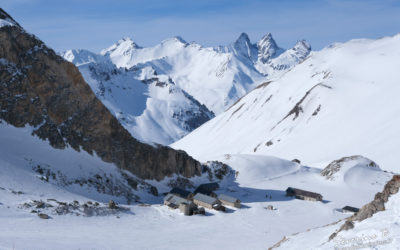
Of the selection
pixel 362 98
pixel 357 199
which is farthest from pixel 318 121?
pixel 357 199

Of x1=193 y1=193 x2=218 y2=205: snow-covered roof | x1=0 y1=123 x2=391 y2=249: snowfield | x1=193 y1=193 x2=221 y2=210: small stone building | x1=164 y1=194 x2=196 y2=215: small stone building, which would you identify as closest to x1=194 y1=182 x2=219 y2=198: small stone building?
x1=0 y1=123 x2=391 y2=249: snowfield

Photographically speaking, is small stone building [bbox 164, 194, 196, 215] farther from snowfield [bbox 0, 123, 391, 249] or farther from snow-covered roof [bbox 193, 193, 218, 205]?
snow-covered roof [bbox 193, 193, 218, 205]

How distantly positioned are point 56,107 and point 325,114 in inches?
3767

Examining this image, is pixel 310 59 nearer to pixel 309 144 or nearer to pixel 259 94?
pixel 259 94

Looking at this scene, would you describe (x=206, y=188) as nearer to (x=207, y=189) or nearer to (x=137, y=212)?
(x=207, y=189)

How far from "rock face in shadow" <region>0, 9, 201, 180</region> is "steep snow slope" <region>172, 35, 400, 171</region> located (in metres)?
57.7

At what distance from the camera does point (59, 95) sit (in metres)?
62.6

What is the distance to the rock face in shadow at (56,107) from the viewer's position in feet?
189

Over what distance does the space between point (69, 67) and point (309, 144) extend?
76426 mm

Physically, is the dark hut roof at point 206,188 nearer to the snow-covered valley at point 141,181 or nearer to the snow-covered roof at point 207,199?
the snow-covered valley at point 141,181

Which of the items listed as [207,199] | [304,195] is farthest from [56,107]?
[304,195]

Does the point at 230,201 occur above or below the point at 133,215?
above

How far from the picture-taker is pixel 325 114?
133000mm

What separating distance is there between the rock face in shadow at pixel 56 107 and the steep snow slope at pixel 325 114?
2273 inches
